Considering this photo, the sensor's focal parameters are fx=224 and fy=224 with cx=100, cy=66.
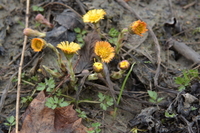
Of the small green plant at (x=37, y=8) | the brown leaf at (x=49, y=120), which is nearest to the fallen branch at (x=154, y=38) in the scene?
the brown leaf at (x=49, y=120)

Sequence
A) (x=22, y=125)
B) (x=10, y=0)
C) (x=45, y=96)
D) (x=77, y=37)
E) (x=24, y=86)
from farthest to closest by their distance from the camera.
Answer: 1. (x=10, y=0)
2. (x=77, y=37)
3. (x=24, y=86)
4. (x=45, y=96)
5. (x=22, y=125)

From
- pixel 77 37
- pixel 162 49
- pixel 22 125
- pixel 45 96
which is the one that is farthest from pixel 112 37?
pixel 22 125

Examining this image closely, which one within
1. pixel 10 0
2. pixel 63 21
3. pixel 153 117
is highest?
pixel 10 0

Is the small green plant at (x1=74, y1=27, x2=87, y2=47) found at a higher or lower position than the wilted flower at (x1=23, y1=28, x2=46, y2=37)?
lower

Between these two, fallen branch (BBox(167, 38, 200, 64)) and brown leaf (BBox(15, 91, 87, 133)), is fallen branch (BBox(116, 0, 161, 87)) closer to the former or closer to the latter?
fallen branch (BBox(167, 38, 200, 64))

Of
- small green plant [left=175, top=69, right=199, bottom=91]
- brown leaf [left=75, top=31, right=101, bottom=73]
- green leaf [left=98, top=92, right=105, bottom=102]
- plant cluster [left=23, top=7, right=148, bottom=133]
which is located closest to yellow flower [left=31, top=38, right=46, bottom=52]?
plant cluster [left=23, top=7, right=148, bottom=133]

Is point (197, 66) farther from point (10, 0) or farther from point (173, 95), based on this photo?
point (10, 0)
